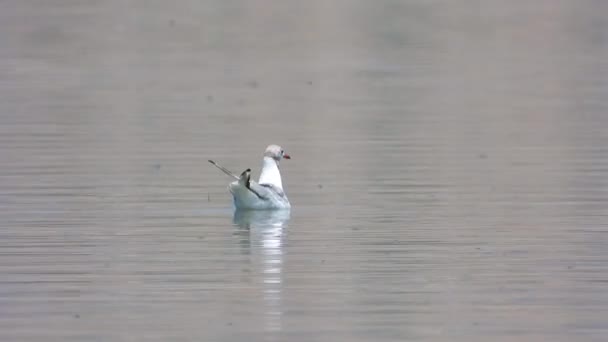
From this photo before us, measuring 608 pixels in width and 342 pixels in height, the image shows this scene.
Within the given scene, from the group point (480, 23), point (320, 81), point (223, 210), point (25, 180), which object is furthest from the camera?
point (480, 23)

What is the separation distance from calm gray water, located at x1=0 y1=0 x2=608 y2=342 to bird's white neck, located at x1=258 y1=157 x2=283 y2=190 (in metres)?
0.30

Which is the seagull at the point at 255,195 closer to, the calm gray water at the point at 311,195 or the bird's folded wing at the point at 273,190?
the bird's folded wing at the point at 273,190

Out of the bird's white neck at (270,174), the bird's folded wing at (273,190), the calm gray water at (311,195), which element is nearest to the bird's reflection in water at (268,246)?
the calm gray water at (311,195)

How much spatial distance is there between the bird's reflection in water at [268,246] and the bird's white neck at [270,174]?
520 mm

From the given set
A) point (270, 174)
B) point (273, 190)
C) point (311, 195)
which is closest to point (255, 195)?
point (273, 190)

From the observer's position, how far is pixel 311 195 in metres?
16.2

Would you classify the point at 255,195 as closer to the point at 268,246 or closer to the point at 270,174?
the point at 270,174

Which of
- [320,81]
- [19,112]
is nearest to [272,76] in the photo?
[320,81]

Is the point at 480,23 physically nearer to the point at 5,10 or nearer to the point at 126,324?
the point at 5,10

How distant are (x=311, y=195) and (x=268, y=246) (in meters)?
3.10

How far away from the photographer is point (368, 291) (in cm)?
1105

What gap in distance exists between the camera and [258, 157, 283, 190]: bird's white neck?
15.6 metres

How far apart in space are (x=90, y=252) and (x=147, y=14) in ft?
116

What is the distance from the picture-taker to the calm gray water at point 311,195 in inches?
411
